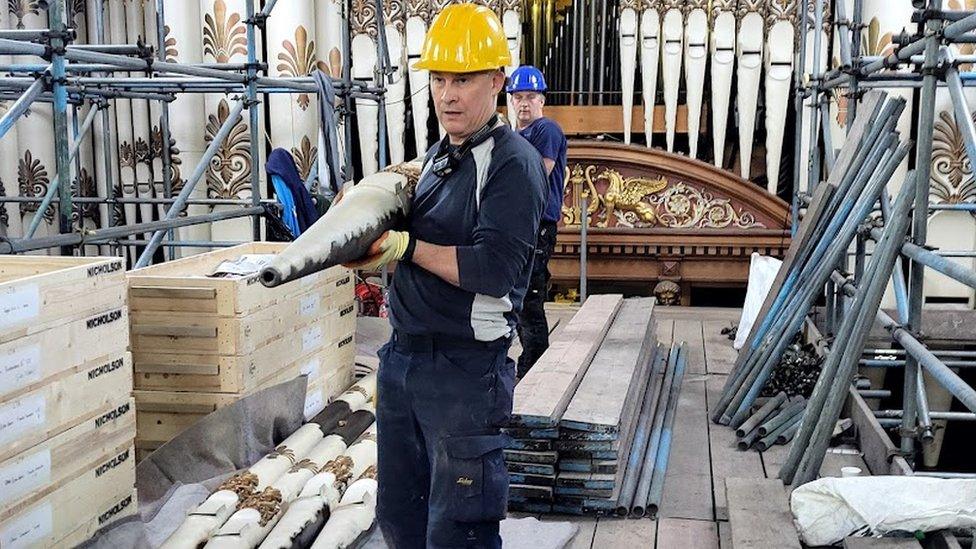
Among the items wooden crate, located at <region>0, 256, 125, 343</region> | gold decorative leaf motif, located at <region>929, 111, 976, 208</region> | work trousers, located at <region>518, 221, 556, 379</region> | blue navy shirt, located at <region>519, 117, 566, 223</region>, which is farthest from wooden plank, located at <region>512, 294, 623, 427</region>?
gold decorative leaf motif, located at <region>929, 111, 976, 208</region>

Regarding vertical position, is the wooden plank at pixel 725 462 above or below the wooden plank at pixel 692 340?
below

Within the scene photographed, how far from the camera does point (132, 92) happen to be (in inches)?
282

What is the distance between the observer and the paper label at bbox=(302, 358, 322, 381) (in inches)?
193

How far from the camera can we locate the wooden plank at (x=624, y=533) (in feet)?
11.4

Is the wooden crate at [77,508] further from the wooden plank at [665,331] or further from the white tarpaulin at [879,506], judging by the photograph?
the wooden plank at [665,331]

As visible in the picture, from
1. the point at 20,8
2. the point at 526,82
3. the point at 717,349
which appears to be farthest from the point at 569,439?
the point at 20,8

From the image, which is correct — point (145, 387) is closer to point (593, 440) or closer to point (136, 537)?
point (136, 537)

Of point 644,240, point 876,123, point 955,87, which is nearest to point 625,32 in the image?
point 644,240

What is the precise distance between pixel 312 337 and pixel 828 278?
260 cm

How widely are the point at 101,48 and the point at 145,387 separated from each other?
222 cm

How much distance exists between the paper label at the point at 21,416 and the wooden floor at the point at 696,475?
6.00 ft

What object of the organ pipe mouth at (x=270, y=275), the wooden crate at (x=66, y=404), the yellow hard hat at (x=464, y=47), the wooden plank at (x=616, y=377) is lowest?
the wooden plank at (x=616, y=377)

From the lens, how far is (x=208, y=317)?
418cm

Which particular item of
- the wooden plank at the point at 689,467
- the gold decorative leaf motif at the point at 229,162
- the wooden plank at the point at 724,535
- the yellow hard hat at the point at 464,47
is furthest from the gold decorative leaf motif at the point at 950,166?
the yellow hard hat at the point at 464,47
